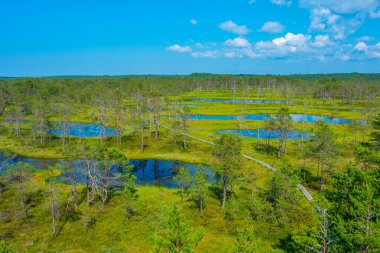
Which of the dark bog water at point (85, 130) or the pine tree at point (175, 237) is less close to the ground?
the pine tree at point (175, 237)

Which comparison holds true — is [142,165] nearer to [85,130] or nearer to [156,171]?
[156,171]

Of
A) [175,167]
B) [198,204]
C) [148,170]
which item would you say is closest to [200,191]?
[198,204]

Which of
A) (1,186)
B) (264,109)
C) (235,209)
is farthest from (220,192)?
(264,109)

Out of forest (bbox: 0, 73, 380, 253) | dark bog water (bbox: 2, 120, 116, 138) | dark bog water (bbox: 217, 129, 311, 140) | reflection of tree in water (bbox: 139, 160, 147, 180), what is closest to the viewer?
forest (bbox: 0, 73, 380, 253)

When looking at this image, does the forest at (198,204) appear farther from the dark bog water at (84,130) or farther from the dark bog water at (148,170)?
the dark bog water at (84,130)

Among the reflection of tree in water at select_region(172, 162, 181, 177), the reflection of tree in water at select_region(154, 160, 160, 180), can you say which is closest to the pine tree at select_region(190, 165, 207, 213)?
the reflection of tree in water at select_region(154, 160, 160, 180)

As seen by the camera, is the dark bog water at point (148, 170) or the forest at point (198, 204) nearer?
the forest at point (198, 204)

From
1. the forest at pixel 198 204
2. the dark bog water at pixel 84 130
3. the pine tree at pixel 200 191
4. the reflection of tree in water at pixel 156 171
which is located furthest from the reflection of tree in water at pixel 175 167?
the dark bog water at pixel 84 130

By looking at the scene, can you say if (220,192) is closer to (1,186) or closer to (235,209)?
(235,209)

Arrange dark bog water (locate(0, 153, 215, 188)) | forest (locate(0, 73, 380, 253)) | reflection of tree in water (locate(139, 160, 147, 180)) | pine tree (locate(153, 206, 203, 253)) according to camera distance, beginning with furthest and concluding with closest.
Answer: reflection of tree in water (locate(139, 160, 147, 180)) < dark bog water (locate(0, 153, 215, 188)) < forest (locate(0, 73, 380, 253)) < pine tree (locate(153, 206, 203, 253))

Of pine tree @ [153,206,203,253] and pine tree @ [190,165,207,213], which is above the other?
pine tree @ [153,206,203,253]

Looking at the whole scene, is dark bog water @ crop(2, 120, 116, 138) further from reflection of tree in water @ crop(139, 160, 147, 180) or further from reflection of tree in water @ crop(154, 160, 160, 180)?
reflection of tree in water @ crop(154, 160, 160, 180)
